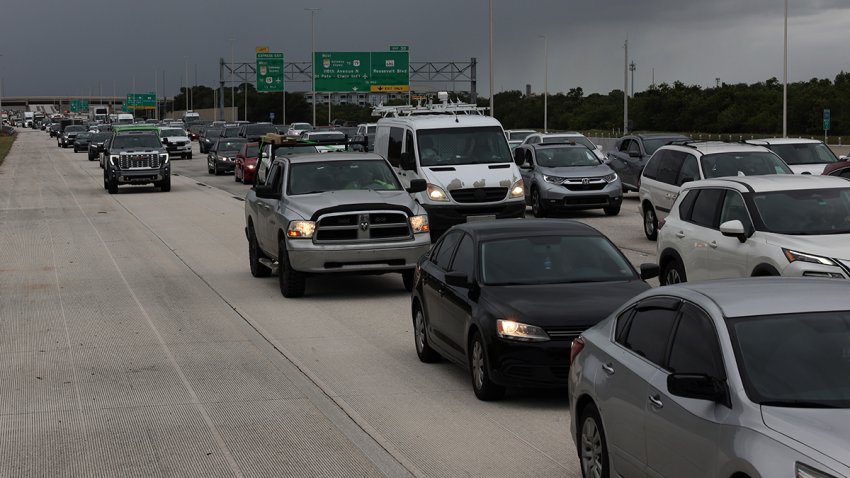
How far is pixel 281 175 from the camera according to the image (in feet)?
64.4

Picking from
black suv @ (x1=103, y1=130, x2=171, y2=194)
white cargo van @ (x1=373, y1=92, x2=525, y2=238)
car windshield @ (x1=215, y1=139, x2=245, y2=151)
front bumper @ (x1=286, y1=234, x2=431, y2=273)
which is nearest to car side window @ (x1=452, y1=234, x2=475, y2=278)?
front bumper @ (x1=286, y1=234, x2=431, y2=273)

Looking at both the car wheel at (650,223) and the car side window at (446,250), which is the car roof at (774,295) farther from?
the car wheel at (650,223)

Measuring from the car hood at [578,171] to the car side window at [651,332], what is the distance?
929 inches

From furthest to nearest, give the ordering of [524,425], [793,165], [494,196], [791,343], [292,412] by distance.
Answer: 1. [793,165]
2. [494,196]
3. [292,412]
4. [524,425]
5. [791,343]

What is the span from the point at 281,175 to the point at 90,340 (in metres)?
5.55

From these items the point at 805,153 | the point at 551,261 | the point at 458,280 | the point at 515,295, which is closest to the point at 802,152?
the point at 805,153

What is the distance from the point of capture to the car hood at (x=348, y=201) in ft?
58.9

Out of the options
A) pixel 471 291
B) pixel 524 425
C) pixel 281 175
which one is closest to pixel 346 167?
pixel 281 175

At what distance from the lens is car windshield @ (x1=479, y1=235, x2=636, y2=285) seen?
11727 mm

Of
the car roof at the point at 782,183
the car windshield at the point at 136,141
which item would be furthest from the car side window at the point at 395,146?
the car windshield at the point at 136,141

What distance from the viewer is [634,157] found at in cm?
3434

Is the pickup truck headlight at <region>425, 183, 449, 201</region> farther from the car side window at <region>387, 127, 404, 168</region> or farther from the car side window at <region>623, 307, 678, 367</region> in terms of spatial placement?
the car side window at <region>623, 307, 678, 367</region>

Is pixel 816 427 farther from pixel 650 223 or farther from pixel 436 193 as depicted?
pixel 650 223

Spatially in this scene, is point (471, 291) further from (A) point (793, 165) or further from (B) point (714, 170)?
(A) point (793, 165)
